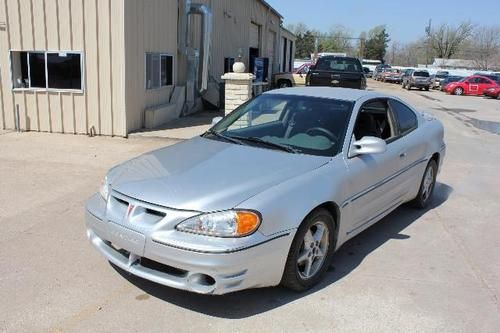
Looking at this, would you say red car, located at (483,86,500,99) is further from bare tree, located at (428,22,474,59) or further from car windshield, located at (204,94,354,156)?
bare tree, located at (428,22,474,59)

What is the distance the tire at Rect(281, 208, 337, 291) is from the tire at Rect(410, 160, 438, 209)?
95.5 inches

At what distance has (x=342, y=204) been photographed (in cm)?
413

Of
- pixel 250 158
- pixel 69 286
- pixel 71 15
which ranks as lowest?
pixel 69 286

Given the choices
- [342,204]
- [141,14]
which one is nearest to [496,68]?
[141,14]

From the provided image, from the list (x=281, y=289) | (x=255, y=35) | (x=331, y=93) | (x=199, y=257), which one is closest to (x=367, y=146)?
(x=331, y=93)

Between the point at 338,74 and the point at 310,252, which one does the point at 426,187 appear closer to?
the point at 310,252

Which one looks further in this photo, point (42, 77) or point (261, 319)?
point (42, 77)

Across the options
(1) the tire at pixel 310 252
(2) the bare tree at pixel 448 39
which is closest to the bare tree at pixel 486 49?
(2) the bare tree at pixel 448 39

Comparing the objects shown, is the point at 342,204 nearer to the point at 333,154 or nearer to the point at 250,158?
the point at 333,154

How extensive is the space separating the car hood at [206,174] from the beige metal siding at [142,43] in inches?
278

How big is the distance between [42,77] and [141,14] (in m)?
2.71

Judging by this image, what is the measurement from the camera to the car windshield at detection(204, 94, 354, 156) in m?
4.46

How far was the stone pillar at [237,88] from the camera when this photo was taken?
12.7 m

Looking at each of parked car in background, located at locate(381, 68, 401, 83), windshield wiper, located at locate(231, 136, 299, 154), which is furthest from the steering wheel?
parked car in background, located at locate(381, 68, 401, 83)
